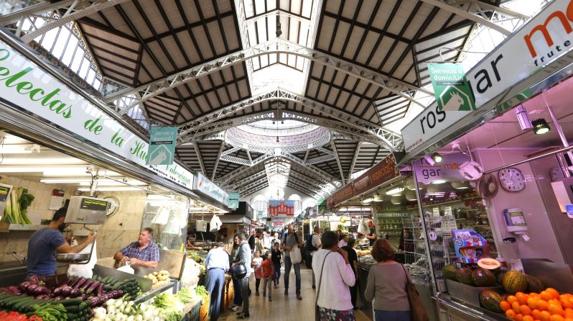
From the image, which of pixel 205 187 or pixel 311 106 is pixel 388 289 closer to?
pixel 205 187

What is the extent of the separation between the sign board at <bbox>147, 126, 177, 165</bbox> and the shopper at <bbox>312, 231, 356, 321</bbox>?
337cm

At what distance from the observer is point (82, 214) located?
278 centimetres

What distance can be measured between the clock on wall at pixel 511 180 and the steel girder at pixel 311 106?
7881mm

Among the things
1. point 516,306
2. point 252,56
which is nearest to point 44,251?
point 516,306

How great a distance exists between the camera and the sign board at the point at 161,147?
173 inches

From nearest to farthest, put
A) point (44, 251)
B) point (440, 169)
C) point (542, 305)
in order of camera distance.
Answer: point (542, 305)
point (44, 251)
point (440, 169)

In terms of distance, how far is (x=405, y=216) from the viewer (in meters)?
6.78

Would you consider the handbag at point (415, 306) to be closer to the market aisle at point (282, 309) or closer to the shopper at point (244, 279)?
the market aisle at point (282, 309)

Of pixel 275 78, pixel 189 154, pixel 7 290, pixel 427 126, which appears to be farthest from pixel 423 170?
pixel 189 154

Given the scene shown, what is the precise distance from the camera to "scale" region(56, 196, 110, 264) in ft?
9.02

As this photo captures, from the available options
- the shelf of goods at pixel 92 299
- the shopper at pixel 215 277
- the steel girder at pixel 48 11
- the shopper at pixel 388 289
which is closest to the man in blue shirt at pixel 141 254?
the shelf of goods at pixel 92 299

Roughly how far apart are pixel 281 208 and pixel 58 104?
16.6m

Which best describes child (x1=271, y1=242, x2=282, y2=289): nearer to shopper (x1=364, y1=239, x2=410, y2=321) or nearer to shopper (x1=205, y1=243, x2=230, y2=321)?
shopper (x1=205, y1=243, x2=230, y2=321)

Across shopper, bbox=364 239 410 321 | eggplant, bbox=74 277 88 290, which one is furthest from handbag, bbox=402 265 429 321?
eggplant, bbox=74 277 88 290
